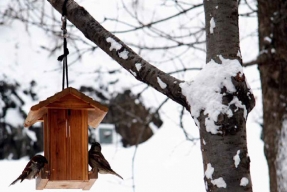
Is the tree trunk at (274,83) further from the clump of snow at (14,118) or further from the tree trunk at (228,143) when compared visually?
the clump of snow at (14,118)

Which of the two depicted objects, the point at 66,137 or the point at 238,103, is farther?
the point at 66,137

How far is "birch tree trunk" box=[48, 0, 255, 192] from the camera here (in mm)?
2363

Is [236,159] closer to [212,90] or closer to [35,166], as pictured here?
[212,90]

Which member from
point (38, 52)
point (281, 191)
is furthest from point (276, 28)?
point (38, 52)

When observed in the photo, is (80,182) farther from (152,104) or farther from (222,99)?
(152,104)

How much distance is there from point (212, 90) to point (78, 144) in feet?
2.89

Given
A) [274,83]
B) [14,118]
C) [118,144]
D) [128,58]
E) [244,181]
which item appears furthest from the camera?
[118,144]

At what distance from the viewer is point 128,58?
262cm

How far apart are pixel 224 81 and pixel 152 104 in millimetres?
6466

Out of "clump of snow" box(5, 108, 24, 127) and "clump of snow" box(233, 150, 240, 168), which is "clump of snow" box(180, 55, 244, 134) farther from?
"clump of snow" box(5, 108, 24, 127)

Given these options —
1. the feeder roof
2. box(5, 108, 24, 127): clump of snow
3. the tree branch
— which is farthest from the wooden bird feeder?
box(5, 108, 24, 127): clump of snow

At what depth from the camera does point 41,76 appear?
8609mm

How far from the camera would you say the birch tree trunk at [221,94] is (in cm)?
236

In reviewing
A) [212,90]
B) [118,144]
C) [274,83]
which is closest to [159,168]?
[118,144]
